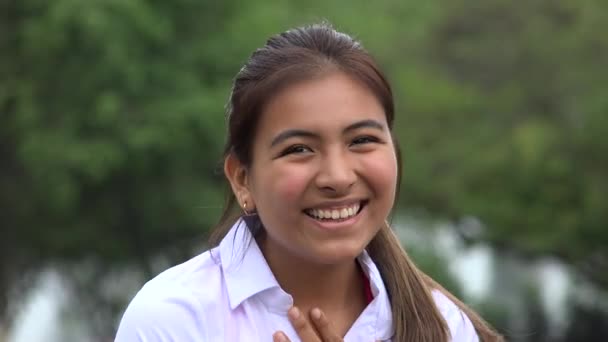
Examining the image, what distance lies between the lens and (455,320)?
114 inches

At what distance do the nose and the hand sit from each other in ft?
0.86

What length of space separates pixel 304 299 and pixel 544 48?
15.8m

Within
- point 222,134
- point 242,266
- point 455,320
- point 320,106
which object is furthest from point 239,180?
point 222,134

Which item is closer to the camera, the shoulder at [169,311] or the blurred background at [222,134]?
the shoulder at [169,311]

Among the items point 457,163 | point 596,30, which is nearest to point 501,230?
point 457,163

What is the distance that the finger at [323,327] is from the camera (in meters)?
2.69

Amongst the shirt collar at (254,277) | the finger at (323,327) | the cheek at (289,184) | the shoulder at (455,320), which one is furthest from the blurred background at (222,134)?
the cheek at (289,184)

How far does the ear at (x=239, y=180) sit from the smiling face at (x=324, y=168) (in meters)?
0.08

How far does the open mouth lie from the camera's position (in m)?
2.60

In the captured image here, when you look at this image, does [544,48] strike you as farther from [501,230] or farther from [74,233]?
[74,233]

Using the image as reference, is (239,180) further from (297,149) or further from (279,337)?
(279,337)

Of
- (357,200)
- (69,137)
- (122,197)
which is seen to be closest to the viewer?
(357,200)

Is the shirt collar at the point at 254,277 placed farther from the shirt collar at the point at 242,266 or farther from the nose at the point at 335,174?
the nose at the point at 335,174

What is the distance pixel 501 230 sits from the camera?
17375 mm
